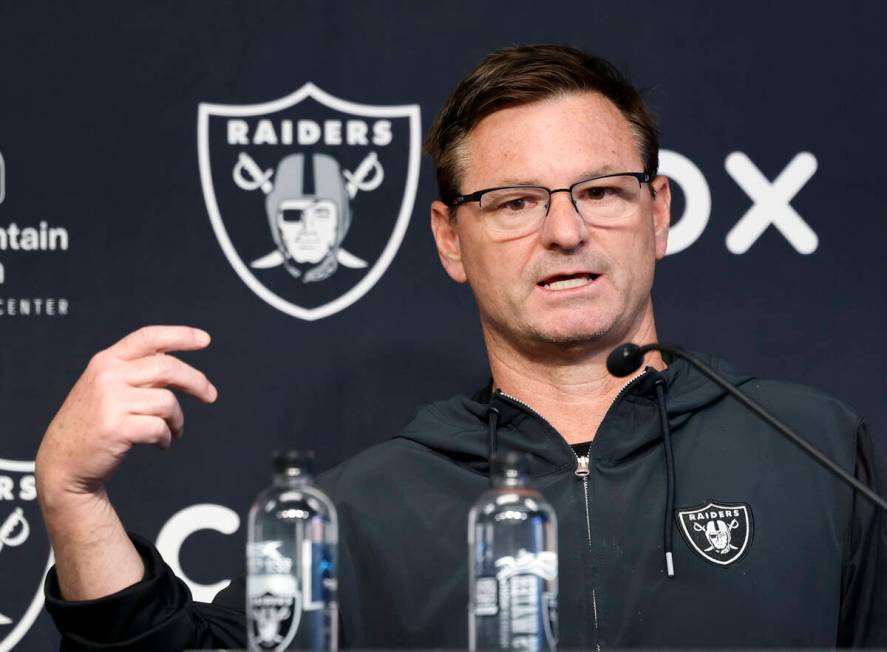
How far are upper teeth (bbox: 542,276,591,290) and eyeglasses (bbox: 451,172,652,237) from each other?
0.25ft

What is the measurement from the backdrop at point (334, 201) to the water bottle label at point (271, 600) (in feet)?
3.38

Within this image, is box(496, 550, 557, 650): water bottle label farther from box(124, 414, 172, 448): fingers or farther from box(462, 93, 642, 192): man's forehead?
box(462, 93, 642, 192): man's forehead

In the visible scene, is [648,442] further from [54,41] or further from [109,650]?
[54,41]

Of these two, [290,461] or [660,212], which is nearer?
[290,461]

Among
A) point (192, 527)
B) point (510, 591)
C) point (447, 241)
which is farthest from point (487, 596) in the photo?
point (192, 527)

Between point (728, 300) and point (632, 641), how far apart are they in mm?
755

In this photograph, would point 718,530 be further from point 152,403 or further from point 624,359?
point 152,403

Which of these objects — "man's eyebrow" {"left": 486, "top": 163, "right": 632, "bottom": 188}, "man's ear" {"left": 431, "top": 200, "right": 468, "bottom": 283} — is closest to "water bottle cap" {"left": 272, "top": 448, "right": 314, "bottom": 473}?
"man's eyebrow" {"left": 486, "top": 163, "right": 632, "bottom": 188}

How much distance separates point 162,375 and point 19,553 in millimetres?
1012

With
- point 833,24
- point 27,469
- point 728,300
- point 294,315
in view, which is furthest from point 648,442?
point 27,469

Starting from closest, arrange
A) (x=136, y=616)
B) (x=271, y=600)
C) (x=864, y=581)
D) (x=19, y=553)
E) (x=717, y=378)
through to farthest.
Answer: (x=271, y=600) < (x=717, y=378) < (x=136, y=616) < (x=864, y=581) < (x=19, y=553)

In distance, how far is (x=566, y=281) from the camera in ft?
5.64

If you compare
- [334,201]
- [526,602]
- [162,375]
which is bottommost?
[526,602]

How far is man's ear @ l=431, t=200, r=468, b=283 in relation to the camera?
1.93 meters
